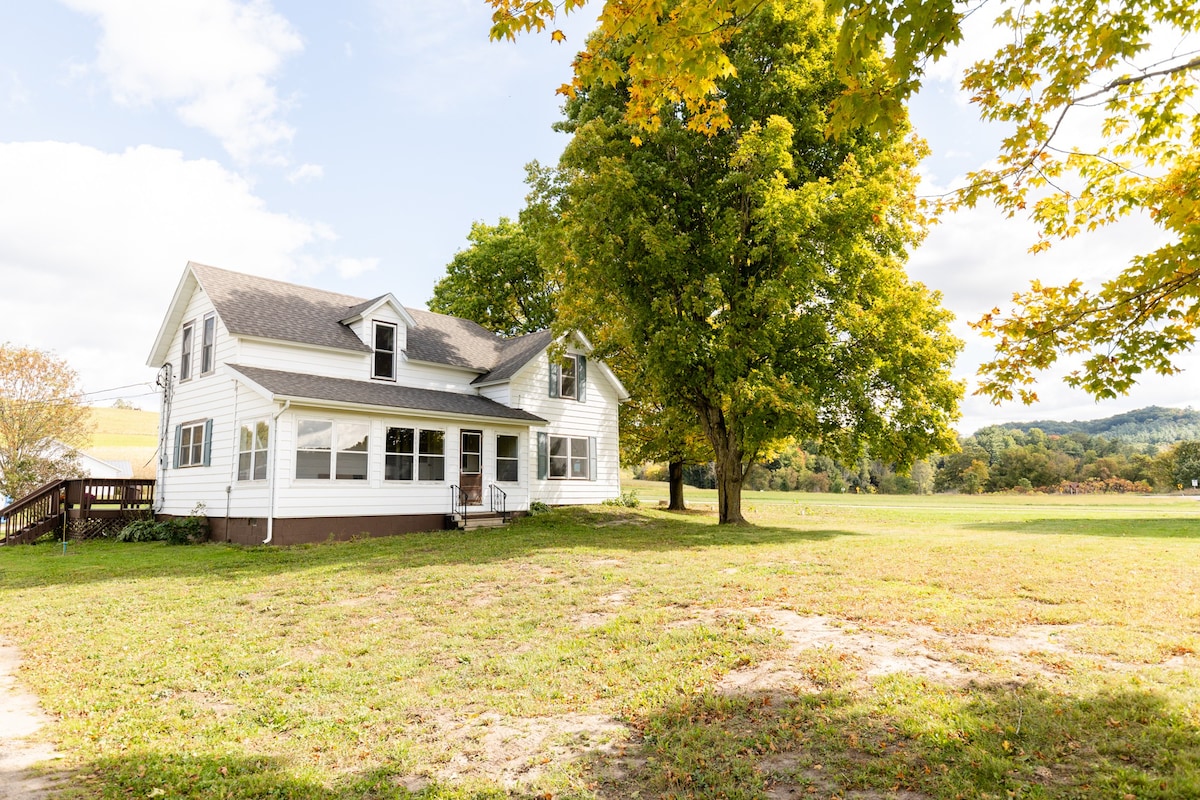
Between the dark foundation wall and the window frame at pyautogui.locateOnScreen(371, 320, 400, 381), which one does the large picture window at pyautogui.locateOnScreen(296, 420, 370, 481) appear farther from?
the window frame at pyautogui.locateOnScreen(371, 320, 400, 381)

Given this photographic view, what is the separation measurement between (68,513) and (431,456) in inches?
448

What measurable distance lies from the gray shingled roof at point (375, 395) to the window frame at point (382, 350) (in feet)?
1.52

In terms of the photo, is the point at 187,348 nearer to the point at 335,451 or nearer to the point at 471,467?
the point at 335,451

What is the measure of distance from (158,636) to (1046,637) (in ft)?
32.0

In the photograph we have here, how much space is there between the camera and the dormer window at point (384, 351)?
2164 cm

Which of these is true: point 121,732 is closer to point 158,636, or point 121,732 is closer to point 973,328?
point 158,636

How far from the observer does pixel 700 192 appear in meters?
19.2

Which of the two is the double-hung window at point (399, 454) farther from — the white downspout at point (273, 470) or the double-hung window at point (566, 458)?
the double-hung window at point (566, 458)

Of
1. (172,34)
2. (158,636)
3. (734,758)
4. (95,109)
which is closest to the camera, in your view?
(734,758)

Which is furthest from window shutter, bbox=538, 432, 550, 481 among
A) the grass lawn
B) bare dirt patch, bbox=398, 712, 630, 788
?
bare dirt patch, bbox=398, 712, 630, 788

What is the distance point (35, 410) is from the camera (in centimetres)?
3288

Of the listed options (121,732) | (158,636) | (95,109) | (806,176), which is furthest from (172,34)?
(806,176)

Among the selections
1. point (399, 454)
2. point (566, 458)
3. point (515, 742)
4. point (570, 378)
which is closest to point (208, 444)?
point (399, 454)

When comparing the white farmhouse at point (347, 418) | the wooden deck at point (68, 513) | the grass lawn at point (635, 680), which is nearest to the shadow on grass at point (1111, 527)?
the grass lawn at point (635, 680)
